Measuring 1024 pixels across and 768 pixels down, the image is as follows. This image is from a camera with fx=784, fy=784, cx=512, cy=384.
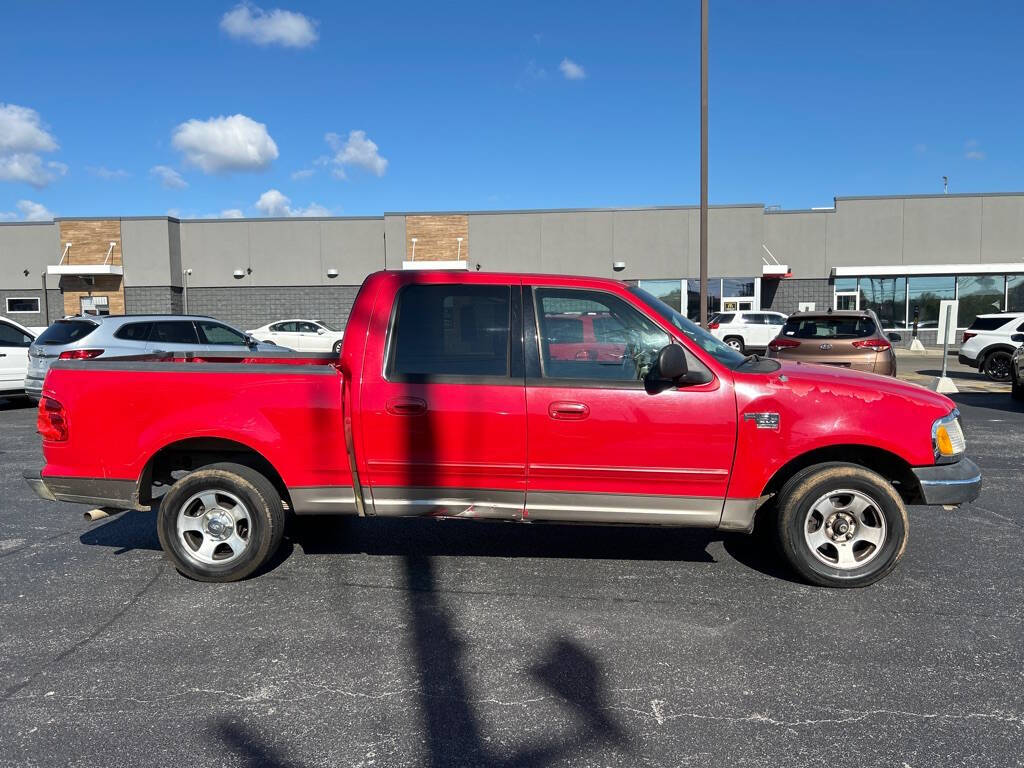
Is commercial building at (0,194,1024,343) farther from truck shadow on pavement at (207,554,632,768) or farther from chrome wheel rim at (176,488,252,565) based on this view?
truck shadow on pavement at (207,554,632,768)

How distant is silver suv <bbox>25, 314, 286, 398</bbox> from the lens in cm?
1173

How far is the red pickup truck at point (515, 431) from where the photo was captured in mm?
4441

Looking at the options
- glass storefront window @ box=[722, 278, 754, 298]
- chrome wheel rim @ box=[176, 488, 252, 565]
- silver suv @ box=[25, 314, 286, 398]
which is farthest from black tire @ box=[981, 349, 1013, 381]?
chrome wheel rim @ box=[176, 488, 252, 565]

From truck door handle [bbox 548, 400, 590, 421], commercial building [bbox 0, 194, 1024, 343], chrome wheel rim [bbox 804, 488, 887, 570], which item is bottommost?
chrome wheel rim [bbox 804, 488, 887, 570]

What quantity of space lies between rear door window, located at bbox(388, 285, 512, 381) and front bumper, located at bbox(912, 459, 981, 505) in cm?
249

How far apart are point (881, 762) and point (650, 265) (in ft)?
96.4

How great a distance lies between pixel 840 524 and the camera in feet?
15.0

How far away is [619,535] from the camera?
5820mm

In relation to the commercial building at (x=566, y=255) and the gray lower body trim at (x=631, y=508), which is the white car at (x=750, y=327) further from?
the gray lower body trim at (x=631, y=508)

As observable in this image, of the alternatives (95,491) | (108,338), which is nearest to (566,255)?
(108,338)

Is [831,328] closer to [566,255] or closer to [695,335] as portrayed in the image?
[695,335]

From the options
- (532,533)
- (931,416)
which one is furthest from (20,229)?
(931,416)

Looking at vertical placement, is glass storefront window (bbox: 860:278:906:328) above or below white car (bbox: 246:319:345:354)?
above

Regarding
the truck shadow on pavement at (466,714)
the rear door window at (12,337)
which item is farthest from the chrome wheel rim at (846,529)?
the rear door window at (12,337)
